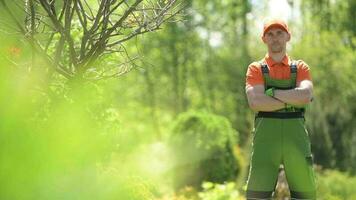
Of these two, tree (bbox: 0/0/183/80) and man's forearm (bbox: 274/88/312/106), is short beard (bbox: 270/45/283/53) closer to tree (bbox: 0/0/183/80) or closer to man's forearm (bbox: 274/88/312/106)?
man's forearm (bbox: 274/88/312/106)

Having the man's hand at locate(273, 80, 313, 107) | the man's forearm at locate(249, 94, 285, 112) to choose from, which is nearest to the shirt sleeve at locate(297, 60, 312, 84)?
the man's hand at locate(273, 80, 313, 107)

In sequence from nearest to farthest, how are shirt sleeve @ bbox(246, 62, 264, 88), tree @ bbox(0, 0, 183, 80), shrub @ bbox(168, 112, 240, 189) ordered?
tree @ bbox(0, 0, 183, 80), shirt sleeve @ bbox(246, 62, 264, 88), shrub @ bbox(168, 112, 240, 189)

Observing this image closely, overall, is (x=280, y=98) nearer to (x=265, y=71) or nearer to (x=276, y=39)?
(x=265, y=71)

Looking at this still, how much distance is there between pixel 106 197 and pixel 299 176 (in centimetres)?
307

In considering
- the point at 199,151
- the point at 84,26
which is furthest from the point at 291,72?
the point at 199,151

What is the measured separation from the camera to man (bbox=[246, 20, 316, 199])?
378 cm

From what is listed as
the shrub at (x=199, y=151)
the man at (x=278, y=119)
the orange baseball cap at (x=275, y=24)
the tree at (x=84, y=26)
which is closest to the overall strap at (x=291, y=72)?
the man at (x=278, y=119)

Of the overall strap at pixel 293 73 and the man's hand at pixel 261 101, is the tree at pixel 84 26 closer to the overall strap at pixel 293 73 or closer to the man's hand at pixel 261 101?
the man's hand at pixel 261 101

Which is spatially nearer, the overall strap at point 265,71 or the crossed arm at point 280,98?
the crossed arm at point 280,98

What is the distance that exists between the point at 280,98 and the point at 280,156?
14.9 inches

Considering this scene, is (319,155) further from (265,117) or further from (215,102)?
(215,102)

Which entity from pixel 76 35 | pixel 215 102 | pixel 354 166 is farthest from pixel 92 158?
pixel 215 102

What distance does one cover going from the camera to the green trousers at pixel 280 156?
380 cm

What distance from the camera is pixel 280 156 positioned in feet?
12.6
